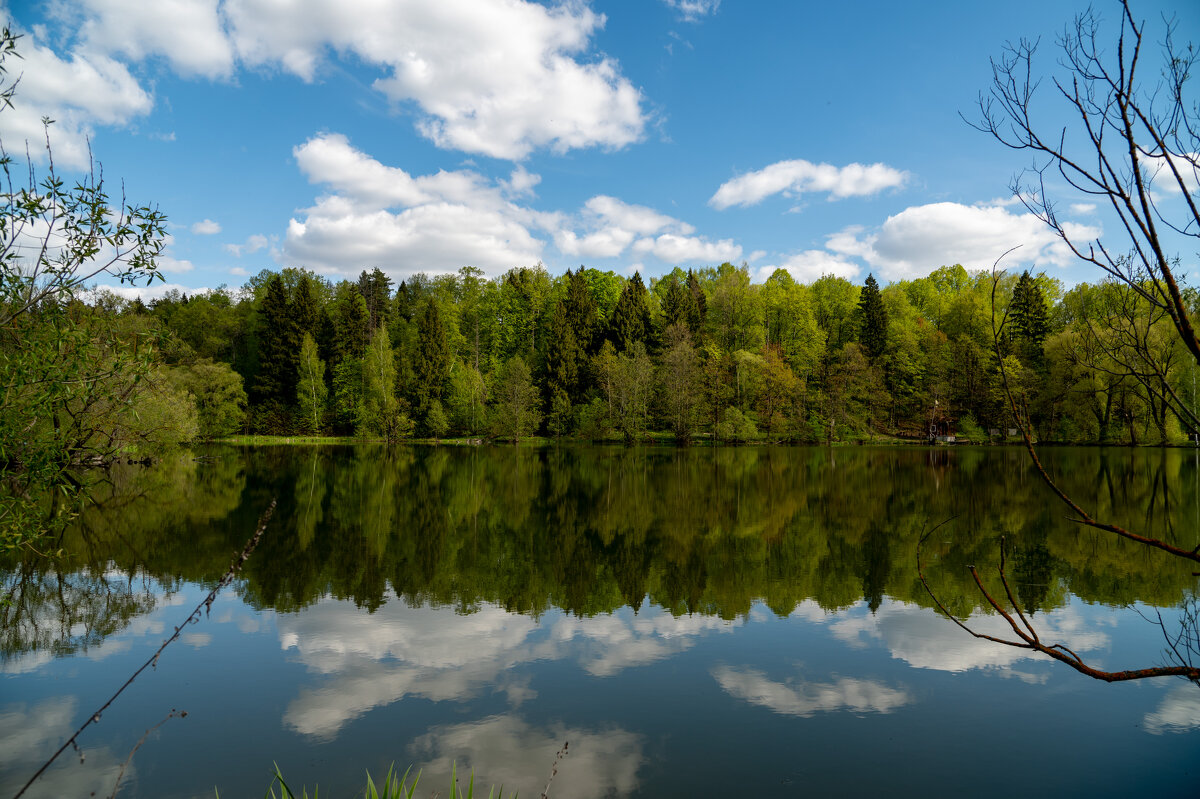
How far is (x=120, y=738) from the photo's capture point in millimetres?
6863

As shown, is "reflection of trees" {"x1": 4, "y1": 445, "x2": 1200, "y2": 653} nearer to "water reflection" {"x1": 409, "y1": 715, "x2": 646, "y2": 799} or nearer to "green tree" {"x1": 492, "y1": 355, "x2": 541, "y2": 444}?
"water reflection" {"x1": 409, "y1": 715, "x2": 646, "y2": 799}

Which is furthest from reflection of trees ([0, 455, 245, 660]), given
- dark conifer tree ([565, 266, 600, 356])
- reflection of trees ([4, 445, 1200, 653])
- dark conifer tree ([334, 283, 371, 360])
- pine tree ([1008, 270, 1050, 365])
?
pine tree ([1008, 270, 1050, 365])

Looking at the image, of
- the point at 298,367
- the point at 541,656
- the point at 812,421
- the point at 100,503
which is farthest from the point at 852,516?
the point at 298,367

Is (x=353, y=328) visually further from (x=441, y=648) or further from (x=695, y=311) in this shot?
(x=441, y=648)

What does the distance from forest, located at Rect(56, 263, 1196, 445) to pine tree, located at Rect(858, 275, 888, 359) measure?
19 centimetres

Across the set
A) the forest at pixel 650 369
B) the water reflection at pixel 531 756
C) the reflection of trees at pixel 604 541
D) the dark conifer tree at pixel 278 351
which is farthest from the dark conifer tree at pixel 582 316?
the water reflection at pixel 531 756

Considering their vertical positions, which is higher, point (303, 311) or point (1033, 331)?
point (303, 311)

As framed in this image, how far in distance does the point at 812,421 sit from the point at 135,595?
55.1 metres

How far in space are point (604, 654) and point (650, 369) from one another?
1832 inches

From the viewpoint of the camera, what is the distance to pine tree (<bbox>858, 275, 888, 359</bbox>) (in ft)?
202

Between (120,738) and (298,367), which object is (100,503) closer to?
(120,738)

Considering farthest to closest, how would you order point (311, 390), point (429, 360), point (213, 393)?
point (429, 360) < point (311, 390) < point (213, 393)

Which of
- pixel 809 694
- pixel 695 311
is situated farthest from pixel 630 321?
pixel 809 694

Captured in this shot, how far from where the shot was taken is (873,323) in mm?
62031
